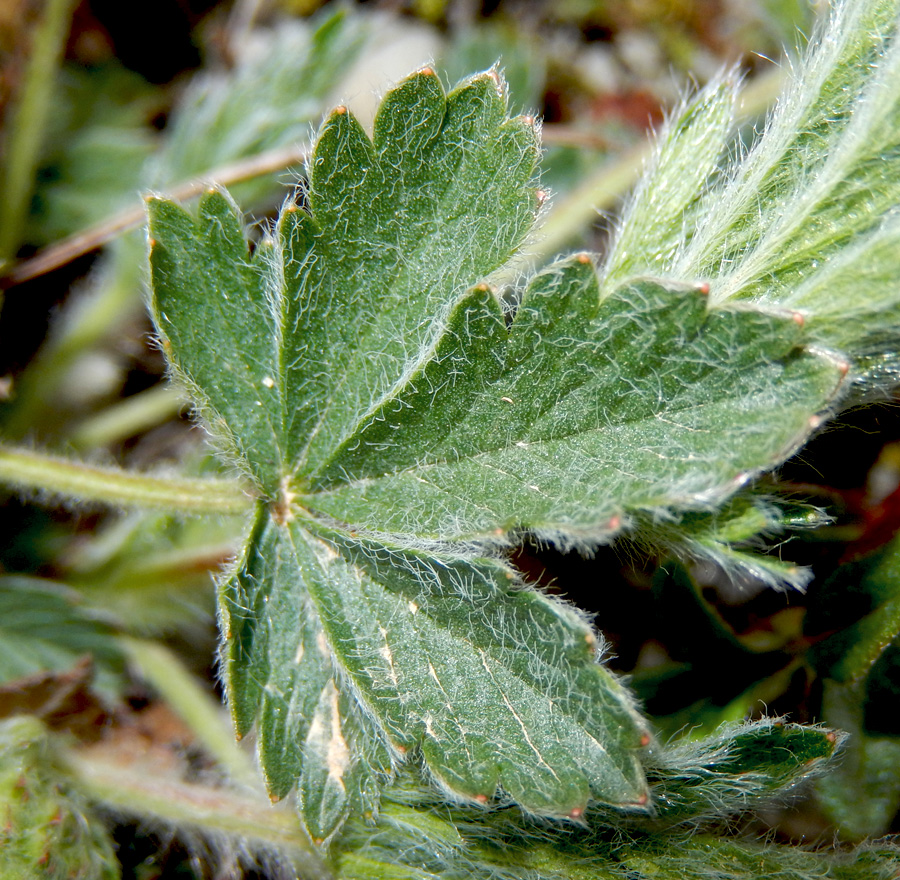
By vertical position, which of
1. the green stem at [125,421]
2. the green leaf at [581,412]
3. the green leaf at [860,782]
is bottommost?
the green leaf at [860,782]

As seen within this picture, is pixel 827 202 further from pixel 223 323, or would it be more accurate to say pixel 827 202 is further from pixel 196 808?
pixel 196 808

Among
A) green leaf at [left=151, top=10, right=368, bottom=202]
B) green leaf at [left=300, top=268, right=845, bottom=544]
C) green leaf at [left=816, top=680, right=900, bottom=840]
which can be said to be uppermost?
green leaf at [left=151, top=10, right=368, bottom=202]

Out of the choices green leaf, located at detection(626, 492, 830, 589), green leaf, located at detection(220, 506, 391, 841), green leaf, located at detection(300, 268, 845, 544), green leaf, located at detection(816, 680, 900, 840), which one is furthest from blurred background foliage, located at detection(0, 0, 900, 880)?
green leaf, located at detection(220, 506, 391, 841)

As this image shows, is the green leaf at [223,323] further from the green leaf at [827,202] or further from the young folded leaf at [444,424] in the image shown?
the green leaf at [827,202]

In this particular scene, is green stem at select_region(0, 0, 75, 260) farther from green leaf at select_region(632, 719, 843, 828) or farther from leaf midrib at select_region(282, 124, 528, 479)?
green leaf at select_region(632, 719, 843, 828)

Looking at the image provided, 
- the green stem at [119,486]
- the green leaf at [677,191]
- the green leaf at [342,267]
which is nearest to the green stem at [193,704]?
the green stem at [119,486]
